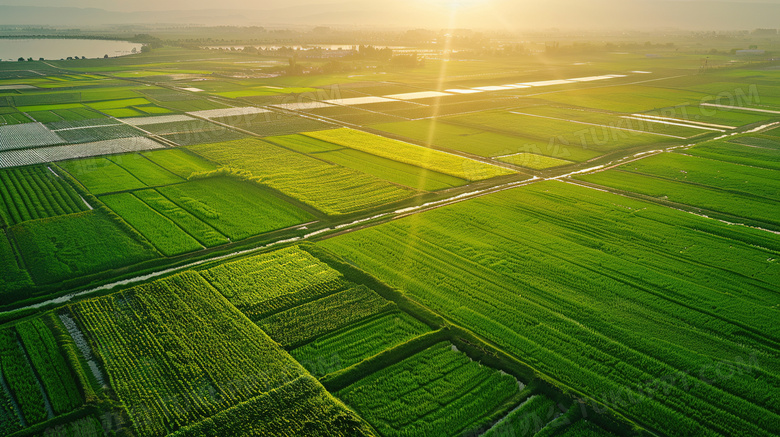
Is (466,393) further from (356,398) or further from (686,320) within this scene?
(686,320)

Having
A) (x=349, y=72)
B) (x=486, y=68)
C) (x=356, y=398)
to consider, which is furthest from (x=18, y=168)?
(x=486, y=68)

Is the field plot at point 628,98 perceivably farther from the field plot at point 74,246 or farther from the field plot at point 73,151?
the field plot at point 74,246

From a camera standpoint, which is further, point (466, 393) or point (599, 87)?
point (599, 87)

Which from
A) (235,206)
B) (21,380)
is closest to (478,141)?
(235,206)

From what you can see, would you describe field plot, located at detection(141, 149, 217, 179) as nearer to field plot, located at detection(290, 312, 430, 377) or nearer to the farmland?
the farmland

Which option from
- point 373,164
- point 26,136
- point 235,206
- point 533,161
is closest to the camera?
point 235,206

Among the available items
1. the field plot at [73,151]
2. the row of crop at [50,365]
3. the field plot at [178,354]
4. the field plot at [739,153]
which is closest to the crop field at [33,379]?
the row of crop at [50,365]

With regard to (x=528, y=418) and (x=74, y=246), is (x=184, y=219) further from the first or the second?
(x=528, y=418)
